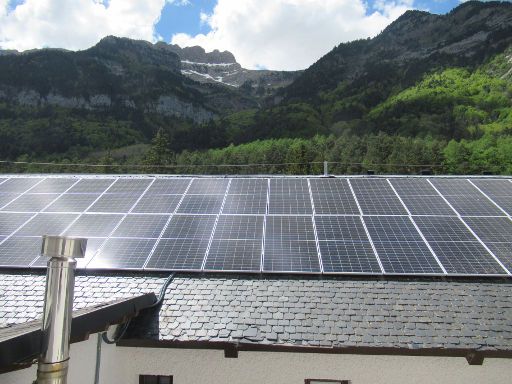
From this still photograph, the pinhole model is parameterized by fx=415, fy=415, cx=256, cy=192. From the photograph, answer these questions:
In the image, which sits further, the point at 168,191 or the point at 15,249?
the point at 168,191

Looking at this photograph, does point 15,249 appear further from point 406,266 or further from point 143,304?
point 406,266

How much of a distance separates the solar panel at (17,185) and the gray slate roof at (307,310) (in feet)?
15.9

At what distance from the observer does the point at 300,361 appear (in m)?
8.07

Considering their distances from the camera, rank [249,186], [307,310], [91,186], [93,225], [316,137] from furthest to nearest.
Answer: [316,137] → [91,186] → [249,186] → [93,225] → [307,310]

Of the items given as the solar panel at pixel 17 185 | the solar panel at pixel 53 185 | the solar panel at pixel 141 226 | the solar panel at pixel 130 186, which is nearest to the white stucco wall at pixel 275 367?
the solar panel at pixel 141 226

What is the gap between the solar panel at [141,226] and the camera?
428 inches

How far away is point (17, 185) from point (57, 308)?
1161 centimetres

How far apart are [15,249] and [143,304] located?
4465 mm

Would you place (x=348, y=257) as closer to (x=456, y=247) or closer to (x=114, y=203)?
(x=456, y=247)

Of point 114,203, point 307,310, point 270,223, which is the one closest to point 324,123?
point 114,203

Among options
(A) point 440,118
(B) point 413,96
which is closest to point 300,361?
(A) point 440,118

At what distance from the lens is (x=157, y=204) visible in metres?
12.3

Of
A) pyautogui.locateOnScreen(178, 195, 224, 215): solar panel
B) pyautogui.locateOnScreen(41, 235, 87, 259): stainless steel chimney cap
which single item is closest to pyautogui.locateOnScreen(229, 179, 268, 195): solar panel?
pyautogui.locateOnScreen(178, 195, 224, 215): solar panel

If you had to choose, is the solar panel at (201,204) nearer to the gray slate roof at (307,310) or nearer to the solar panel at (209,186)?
the solar panel at (209,186)
